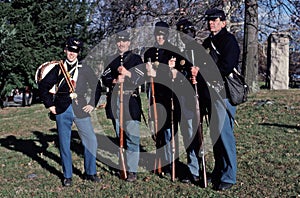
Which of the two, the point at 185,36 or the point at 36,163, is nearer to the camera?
the point at 185,36

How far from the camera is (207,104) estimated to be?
5957mm

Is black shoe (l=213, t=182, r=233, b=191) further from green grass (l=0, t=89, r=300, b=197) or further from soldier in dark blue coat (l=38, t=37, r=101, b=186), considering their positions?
soldier in dark blue coat (l=38, t=37, r=101, b=186)

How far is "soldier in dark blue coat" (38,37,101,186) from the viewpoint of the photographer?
618 cm

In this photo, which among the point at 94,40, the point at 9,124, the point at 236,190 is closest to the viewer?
the point at 236,190

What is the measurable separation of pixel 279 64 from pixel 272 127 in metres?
9.61

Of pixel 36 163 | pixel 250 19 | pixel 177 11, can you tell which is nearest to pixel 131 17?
pixel 177 11

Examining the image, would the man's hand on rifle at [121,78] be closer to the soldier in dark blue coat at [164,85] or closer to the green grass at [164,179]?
the soldier in dark blue coat at [164,85]

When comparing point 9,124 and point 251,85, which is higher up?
point 251,85

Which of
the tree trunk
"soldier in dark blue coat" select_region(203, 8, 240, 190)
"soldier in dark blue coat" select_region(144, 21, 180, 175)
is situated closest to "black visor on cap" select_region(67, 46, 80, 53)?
"soldier in dark blue coat" select_region(144, 21, 180, 175)

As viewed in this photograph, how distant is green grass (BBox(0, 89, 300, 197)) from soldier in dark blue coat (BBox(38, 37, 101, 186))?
0.42m

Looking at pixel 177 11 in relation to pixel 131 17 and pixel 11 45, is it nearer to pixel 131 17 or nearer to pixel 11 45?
pixel 131 17

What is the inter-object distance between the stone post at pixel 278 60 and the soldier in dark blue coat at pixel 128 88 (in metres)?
13.4

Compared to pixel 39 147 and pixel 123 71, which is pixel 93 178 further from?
pixel 39 147

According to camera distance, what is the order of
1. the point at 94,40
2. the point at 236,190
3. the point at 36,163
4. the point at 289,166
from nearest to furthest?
the point at 236,190 < the point at 289,166 < the point at 36,163 < the point at 94,40
